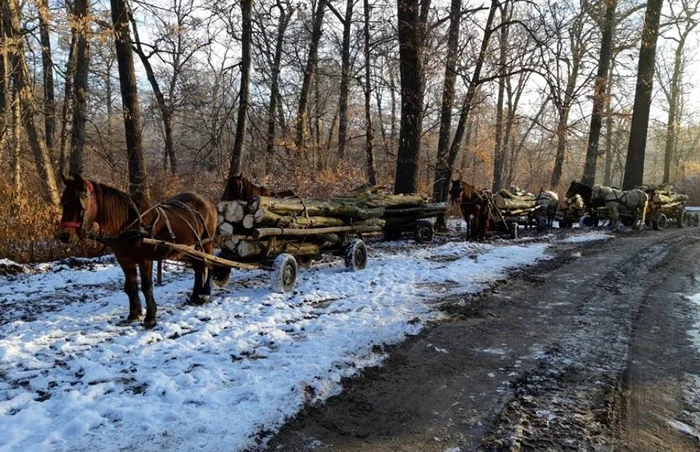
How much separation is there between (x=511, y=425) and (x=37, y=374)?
403cm

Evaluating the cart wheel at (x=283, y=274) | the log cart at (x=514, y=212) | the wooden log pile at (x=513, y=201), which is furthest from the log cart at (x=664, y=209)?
the cart wheel at (x=283, y=274)

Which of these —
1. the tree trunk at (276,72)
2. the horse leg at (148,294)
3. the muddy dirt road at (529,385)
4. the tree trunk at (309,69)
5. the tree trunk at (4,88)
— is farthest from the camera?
the tree trunk at (309,69)


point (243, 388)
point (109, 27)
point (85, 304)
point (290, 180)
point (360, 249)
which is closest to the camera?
point (243, 388)

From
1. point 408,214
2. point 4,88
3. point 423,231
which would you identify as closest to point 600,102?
point 423,231

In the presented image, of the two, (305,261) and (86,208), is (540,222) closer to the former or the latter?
(305,261)

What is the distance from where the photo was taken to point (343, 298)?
6.96 meters

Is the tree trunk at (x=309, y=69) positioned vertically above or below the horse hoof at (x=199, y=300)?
above

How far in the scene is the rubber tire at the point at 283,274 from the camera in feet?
23.2

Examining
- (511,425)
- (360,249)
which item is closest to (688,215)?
(360,249)

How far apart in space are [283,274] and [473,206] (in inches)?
312

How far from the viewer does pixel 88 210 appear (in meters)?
5.11

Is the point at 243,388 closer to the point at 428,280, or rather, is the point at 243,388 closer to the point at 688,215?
the point at 428,280

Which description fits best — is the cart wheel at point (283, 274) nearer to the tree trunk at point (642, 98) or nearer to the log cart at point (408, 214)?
the log cart at point (408, 214)

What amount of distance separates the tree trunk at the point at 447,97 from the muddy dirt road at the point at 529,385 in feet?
32.7
